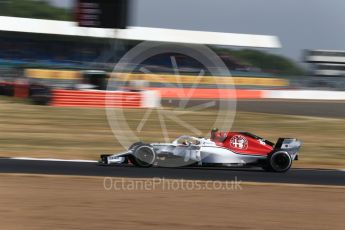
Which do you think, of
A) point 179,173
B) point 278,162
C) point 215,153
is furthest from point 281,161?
point 179,173

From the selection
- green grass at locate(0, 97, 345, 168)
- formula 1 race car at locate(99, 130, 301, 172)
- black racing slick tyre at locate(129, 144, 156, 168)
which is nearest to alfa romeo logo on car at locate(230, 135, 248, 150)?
formula 1 race car at locate(99, 130, 301, 172)

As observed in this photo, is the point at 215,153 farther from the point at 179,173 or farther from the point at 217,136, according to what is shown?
the point at 179,173

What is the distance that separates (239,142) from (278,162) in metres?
0.68

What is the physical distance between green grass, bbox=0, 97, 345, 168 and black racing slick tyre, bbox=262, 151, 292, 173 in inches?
62.1

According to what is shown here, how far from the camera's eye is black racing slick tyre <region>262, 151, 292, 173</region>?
8906mm

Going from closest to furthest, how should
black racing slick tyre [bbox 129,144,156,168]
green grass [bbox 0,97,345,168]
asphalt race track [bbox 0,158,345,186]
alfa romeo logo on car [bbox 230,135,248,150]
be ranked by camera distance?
1. asphalt race track [bbox 0,158,345,186]
2. black racing slick tyre [bbox 129,144,156,168]
3. alfa romeo logo on car [bbox 230,135,248,150]
4. green grass [bbox 0,97,345,168]

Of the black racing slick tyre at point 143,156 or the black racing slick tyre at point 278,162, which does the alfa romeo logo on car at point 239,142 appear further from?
the black racing slick tyre at point 143,156

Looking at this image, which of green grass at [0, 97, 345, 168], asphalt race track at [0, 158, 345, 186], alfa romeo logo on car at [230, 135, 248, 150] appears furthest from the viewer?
green grass at [0, 97, 345, 168]

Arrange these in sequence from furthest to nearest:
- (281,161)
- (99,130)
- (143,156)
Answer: (99,130) < (281,161) < (143,156)

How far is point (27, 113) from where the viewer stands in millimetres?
17172

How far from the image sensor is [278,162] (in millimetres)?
8969

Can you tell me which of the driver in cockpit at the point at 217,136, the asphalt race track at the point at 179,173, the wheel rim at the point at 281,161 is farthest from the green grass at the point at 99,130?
the driver in cockpit at the point at 217,136

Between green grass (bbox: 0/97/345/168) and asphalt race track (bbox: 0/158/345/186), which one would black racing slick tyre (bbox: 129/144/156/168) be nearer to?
asphalt race track (bbox: 0/158/345/186)

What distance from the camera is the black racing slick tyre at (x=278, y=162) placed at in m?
8.91
